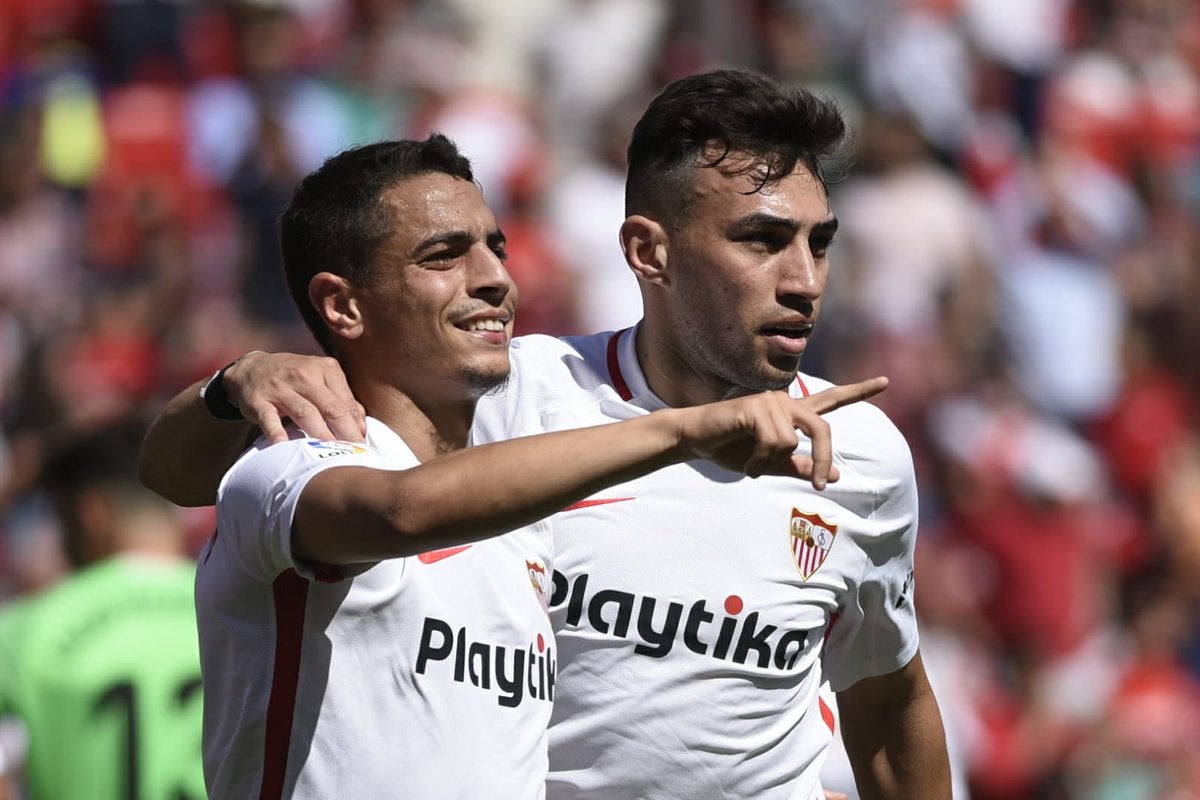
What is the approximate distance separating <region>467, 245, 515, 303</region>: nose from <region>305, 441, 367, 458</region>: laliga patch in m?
0.44

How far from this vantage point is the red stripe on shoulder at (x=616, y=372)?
4047mm

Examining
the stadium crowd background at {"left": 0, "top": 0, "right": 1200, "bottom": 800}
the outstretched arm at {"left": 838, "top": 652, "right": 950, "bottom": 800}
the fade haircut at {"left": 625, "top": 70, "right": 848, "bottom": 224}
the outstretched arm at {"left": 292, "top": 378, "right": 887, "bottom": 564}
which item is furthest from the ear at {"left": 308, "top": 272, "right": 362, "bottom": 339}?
the stadium crowd background at {"left": 0, "top": 0, "right": 1200, "bottom": 800}

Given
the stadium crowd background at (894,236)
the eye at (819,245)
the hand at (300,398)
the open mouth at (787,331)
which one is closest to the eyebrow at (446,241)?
the hand at (300,398)

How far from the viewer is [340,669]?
9.98ft

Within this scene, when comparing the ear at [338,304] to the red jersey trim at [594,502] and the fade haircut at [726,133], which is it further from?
the fade haircut at [726,133]

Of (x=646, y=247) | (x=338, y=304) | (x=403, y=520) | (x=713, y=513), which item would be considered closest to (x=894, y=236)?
(x=646, y=247)

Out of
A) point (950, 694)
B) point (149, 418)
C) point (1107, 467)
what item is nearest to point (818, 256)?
point (149, 418)

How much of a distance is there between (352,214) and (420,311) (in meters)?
0.24

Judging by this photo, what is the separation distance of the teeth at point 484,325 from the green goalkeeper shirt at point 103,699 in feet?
6.04

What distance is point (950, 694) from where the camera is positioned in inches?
318

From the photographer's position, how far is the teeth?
3387 mm

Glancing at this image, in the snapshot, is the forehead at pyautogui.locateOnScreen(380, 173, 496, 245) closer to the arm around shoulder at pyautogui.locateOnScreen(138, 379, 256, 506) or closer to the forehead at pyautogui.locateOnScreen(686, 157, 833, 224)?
the arm around shoulder at pyautogui.locateOnScreen(138, 379, 256, 506)

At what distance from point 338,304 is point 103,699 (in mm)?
1796

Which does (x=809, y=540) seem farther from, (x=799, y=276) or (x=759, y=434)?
(x=759, y=434)
